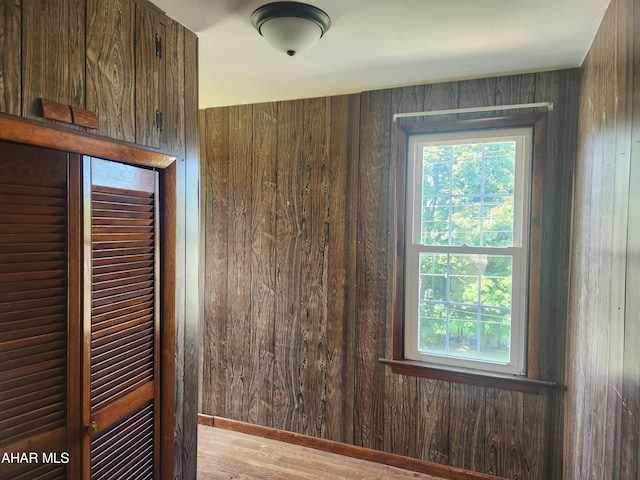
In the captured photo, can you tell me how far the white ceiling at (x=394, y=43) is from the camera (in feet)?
5.06

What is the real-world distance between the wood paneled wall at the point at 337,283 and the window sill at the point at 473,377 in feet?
0.16

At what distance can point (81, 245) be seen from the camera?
1.28m

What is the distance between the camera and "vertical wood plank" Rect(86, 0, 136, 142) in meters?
1.33

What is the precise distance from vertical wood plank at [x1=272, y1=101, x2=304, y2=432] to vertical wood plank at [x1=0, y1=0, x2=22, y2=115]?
1770 mm

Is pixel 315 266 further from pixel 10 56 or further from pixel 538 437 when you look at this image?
pixel 10 56

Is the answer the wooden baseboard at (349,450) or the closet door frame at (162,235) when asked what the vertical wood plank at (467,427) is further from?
the closet door frame at (162,235)

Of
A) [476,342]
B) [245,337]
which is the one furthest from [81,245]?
[476,342]

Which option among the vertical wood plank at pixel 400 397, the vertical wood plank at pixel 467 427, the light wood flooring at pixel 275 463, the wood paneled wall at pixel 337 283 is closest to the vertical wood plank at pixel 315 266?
the wood paneled wall at pixel 337 283

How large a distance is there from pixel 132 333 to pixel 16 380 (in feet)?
1.47

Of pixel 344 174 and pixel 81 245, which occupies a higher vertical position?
pixel 344 174

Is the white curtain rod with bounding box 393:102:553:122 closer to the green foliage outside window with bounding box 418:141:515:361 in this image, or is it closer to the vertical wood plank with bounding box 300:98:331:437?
the green foliage outside window with bounding box 418:141:515:361

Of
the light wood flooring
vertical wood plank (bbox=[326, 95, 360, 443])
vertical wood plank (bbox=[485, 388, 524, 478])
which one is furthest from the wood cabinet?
vertical wood plank (bbox=[485, 388, 524, 478])

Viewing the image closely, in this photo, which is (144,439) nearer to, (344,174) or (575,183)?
(344,174)

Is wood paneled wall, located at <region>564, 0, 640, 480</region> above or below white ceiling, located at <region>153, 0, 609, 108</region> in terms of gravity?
below
